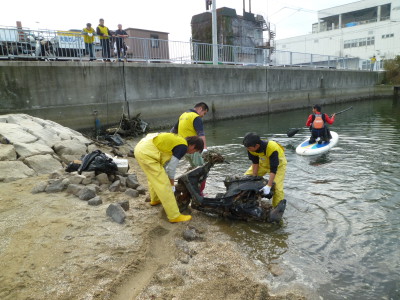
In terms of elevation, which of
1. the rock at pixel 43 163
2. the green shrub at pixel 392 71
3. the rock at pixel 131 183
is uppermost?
the green shrub at pixel 392 71

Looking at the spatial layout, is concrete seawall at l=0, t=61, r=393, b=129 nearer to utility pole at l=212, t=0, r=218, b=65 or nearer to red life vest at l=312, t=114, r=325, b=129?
utility pole at l=212, t=0, r=218, b=65

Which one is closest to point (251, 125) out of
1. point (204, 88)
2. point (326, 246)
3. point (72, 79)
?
point (204, 88)

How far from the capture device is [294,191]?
659cm

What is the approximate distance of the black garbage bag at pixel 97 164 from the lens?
6.08m

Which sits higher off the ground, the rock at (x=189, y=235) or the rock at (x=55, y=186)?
the rock at (x=55, y=186)

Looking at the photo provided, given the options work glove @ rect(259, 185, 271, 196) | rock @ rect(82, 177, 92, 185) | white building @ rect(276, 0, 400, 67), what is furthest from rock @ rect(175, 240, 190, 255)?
white building @ rect(276, 0, 400, 67)

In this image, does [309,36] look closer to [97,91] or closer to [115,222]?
[97,91]

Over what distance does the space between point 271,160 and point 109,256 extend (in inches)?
116

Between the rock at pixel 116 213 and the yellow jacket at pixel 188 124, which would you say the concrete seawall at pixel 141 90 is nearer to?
the yellow jacket at pixel 188 124

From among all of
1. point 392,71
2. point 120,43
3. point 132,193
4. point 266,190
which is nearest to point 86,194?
point 132,193

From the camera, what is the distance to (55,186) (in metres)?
5.33

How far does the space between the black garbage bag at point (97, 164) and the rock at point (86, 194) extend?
979mm

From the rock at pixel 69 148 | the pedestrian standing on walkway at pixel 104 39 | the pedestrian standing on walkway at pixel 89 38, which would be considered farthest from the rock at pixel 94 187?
the pedestrian standing on walkway at pixel 104 39

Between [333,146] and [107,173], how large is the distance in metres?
8.23
